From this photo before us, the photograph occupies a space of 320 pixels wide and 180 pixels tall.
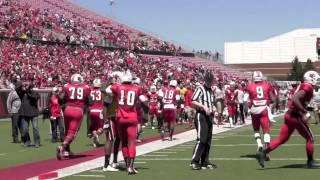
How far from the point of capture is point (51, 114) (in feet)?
59.1

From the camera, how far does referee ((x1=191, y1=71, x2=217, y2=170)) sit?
35.6 ft

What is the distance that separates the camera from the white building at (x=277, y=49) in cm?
10306

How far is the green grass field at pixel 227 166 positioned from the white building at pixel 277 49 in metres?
90.0

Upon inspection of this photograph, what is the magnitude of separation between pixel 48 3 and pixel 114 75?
4065 centimetres

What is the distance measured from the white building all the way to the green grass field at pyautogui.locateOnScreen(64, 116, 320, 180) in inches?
3543

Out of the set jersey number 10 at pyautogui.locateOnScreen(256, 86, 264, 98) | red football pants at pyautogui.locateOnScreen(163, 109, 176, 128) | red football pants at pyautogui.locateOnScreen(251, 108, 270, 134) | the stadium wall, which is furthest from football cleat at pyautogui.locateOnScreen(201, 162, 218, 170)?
the stadium wall

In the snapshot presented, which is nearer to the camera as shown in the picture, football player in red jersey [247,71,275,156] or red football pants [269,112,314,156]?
red football pants [269,112,314,156]

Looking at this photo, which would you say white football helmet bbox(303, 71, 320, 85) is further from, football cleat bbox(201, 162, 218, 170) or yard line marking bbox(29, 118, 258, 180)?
yard line marking bbox(29, 118, 258, 180)

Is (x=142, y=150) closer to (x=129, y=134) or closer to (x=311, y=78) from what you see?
(x=129, y=134)

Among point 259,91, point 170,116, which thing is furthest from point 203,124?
point 170,116

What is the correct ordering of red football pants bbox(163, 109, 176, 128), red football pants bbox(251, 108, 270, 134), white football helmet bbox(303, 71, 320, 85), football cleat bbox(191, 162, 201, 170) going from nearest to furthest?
1. white football helmet bbox(303, 71, 320, 85)
2. football cleat bbox(191, 162, 201, 170)
3. red football pants bbox(251, 108, 270, 134)
4. red football pants bbox(163, 109, 176, 128)

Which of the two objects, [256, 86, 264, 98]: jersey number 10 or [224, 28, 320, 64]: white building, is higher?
[224, 28, 320, 64]: white building

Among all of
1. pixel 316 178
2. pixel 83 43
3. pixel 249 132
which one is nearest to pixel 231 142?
pixel 249 132

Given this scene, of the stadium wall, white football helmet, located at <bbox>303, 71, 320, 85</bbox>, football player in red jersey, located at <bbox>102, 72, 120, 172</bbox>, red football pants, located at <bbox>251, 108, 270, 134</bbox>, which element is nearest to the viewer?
white football helmet, located at <bbox>303, 71, 320, 85</bbox>
